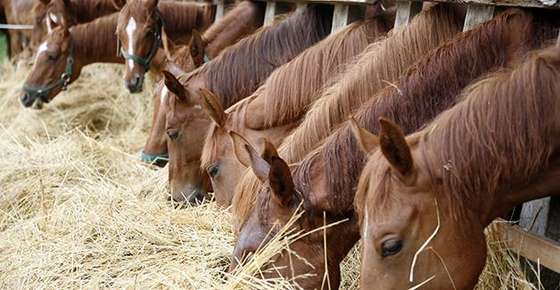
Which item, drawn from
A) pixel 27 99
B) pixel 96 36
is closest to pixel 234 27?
pixel 96 36

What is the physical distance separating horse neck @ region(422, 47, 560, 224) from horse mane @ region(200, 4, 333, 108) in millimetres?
2030

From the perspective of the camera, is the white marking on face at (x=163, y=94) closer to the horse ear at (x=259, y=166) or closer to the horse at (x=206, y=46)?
the horse at (x=206, y=46)

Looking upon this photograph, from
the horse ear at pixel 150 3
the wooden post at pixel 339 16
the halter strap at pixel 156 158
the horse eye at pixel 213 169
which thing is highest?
the wooden post at pixel 339 16

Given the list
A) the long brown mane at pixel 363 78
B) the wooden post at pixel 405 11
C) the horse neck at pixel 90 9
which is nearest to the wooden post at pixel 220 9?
the horse neck at pixel 90 9

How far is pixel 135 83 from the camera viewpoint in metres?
5.73

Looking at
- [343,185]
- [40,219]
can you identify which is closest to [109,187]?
[40,219]

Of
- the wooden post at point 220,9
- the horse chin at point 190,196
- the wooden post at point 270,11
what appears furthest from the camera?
the wooden post at point 220,9

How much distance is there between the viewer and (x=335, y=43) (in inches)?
156

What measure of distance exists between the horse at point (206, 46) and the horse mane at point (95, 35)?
128 cm

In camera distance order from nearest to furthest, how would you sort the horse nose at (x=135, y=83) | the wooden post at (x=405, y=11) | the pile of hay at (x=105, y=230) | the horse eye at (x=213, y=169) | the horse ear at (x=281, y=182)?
the horse ear at (x=281, y=182), the pile of hay at (x=105, y=230), the wooden post at (x=405, y=11), the horse eye at (x=213, y=169), the horse nose at (x=135, y=83)

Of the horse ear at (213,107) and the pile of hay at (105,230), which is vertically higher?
the horse ear at (213,107)

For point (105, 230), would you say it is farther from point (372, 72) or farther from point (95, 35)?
point (95, 35)

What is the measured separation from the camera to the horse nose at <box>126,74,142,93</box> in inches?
225

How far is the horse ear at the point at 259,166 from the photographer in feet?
9.83
